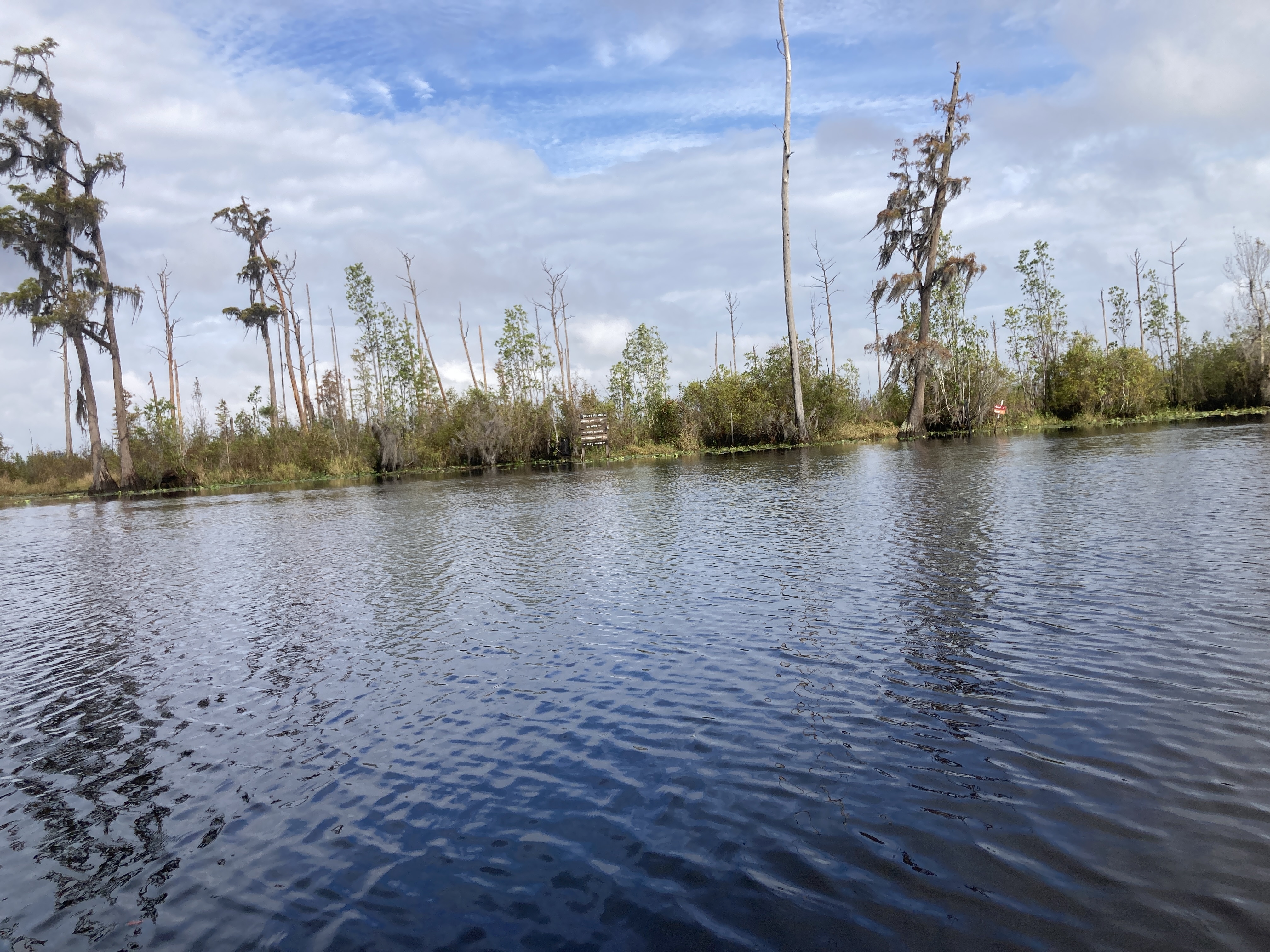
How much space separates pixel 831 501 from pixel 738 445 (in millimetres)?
26767

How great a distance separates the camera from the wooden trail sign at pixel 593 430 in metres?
40.3

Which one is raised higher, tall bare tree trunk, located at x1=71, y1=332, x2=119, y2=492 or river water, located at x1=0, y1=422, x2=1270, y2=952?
tall bare tree trunk, located at x1=71, y1=332, x2=119, y2=492

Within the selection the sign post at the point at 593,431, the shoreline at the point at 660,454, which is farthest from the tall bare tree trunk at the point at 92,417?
the sign post at the point at 593,431

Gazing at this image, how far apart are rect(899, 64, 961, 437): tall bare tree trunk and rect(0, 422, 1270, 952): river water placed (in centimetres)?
2669

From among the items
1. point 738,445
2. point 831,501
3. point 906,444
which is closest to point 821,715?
point 831,501

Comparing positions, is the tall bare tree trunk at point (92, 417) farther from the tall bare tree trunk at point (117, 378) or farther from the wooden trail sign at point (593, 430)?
the wooden trail sign at point (593, 430)

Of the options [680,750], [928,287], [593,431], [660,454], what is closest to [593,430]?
[593,431]

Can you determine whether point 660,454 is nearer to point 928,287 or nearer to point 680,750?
point 928,287

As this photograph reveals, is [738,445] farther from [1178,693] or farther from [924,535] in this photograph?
[1178,693]

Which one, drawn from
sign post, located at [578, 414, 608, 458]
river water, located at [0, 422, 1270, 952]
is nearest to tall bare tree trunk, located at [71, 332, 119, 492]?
sign post, located at [578, 414, 608, 458]

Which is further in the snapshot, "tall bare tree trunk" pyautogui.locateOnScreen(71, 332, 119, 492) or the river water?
"tall bare tree trunk" pyautogui.locateOnScreen(71, 332, 119, 492)

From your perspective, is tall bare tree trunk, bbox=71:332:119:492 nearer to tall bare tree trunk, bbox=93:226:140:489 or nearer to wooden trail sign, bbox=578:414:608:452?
tall bare tree trunk, bbox=93:226:140:489

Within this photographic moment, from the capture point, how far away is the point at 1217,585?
253 inches

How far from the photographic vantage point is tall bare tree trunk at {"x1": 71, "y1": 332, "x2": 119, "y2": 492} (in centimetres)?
3816
